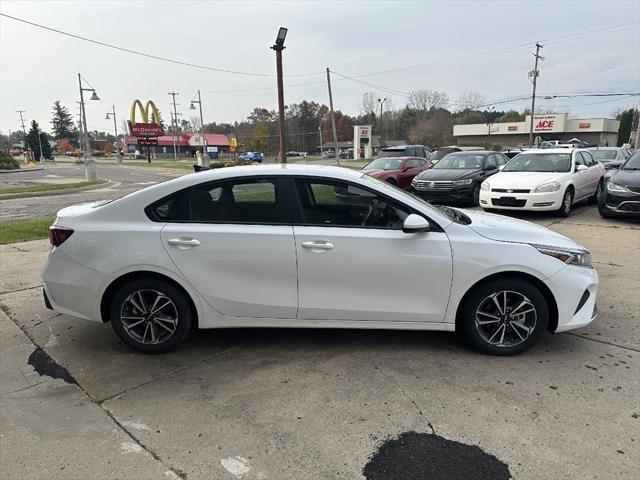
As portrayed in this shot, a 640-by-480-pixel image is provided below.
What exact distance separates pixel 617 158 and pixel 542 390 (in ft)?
65.1

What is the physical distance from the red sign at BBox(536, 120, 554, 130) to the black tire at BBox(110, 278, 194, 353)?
75.8 metres

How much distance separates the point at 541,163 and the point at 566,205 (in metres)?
1.33

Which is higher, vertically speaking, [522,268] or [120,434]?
[522,268]

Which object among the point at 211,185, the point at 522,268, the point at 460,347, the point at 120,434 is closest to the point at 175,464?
the point at 120,434

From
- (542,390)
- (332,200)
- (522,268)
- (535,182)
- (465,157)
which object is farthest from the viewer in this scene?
(465,157)

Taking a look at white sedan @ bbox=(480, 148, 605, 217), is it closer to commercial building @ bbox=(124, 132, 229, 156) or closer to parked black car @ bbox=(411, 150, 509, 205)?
parked black car @ bbox=(411, 150, 509, 205)

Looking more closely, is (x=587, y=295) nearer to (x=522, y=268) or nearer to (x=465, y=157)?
(x=522, y=268)

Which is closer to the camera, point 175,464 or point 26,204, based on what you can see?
point 175,464

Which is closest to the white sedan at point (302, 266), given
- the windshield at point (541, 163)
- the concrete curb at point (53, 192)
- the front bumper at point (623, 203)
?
the front bumper at point (623, 203)

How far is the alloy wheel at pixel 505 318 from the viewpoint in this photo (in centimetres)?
370

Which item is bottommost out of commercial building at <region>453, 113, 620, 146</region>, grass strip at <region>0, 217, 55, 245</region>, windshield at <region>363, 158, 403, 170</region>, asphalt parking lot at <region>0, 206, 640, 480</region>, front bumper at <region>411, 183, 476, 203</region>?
asphalt parking lot at <region>0, 206, 640, 480</region>

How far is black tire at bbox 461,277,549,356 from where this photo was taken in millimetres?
3672

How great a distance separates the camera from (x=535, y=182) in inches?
406

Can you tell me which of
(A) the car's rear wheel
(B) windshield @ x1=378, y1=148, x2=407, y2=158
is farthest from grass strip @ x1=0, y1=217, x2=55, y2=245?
(B) windshield @ x1=378, y1=148, x2=407, y2=158
